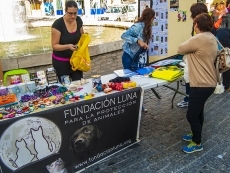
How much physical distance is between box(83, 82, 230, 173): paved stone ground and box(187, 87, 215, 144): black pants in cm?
26

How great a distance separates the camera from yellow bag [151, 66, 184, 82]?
10.2 ft

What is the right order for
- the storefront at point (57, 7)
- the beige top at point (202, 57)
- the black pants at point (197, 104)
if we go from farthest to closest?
the storefront at point (57, 7) < the black pants at point (197, 104) < the beige top at point (202, 57)

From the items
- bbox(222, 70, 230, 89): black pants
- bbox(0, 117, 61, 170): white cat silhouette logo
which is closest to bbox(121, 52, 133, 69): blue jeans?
bbox(0, 117, 61, 170): white cat silhouette logo

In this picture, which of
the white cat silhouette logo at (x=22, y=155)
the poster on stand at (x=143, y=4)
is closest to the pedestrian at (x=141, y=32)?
the poster on stand at (x=143, y=4)

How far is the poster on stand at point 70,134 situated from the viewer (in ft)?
6.99

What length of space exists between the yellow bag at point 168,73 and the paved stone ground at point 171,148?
728 millimetres

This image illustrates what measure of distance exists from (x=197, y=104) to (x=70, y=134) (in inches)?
51.8

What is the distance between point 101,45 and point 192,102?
2.94m

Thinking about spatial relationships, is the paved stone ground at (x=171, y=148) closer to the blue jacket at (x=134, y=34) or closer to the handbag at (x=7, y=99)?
the handbag at (x=7, y=99)

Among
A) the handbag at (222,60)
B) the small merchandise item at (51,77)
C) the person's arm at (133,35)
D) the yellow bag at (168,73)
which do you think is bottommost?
the yellow bag at (168,73)

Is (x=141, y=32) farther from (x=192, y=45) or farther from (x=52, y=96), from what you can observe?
(x=52, y=96)

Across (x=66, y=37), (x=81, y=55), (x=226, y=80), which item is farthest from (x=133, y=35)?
(x=226, y=80)

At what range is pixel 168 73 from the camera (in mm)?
3180

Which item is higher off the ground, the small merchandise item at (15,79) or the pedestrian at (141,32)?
the pedestrian at (141,32)
